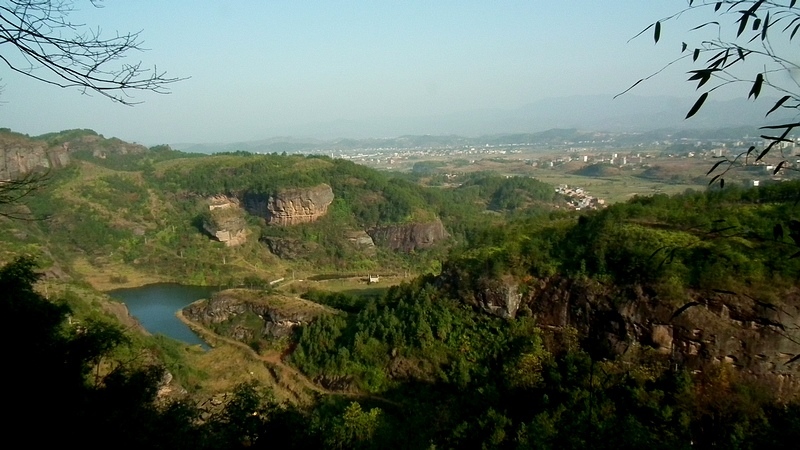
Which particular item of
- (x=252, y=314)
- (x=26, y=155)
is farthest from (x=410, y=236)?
(x=26, y=155)

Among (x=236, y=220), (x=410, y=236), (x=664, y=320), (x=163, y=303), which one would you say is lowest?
(x=163, y=303)

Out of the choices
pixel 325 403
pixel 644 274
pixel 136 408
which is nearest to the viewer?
pixel 136 408

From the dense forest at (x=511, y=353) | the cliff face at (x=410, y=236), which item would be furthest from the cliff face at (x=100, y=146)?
the dense forest at (x=511, y=353)

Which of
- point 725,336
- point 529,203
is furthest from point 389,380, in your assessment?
point 529,203

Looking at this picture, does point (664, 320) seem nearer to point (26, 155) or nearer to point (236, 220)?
point (236, 220)

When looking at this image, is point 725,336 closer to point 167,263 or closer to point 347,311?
point 347,311

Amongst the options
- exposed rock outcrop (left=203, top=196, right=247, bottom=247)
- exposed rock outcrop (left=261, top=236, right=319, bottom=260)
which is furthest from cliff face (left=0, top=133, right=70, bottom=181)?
exposed rock outcrop (left=261, top=236, right=319, bottom=260)
